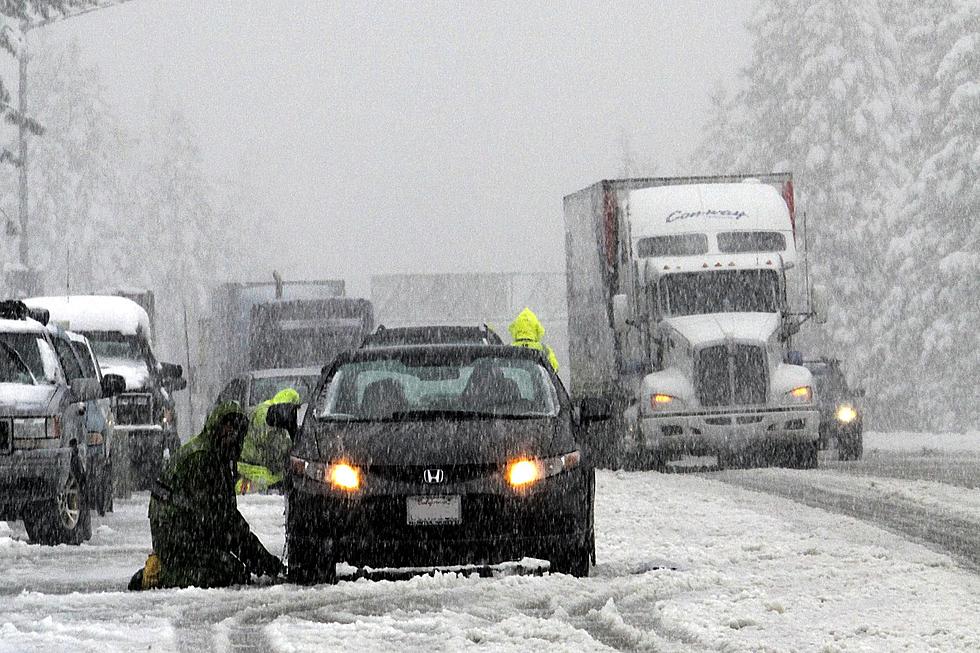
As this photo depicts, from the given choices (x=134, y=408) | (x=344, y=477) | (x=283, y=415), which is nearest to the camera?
(x=344, y=477)

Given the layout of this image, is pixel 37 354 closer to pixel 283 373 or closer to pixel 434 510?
pixel 434 510

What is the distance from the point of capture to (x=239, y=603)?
1127cm

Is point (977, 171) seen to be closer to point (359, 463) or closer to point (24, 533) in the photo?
point (24, 533)

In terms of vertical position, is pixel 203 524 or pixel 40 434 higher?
pixel 40 434

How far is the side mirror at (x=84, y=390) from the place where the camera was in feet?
53.5

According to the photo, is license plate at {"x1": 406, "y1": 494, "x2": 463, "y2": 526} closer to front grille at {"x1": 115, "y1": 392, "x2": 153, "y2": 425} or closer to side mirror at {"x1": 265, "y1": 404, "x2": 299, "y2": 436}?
side mirror at {"x1": 265, "y1": 404, "x2": 299, "y2": 436}

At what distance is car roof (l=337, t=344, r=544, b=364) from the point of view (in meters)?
12.7

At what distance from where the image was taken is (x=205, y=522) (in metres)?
12.4

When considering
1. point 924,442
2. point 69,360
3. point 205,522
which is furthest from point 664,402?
point 205,522

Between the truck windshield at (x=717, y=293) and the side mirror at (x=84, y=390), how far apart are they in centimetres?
1087

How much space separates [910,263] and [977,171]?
3474mm

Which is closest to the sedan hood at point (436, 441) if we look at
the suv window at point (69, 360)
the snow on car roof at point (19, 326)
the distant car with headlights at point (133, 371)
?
the snow on car roof at point (19, 326)

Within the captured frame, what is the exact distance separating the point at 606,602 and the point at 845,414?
17.6 metres

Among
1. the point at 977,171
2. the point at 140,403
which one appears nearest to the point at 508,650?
the point at 140,403
